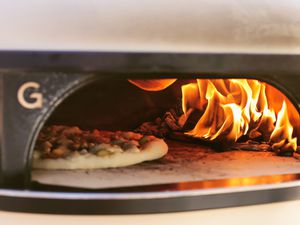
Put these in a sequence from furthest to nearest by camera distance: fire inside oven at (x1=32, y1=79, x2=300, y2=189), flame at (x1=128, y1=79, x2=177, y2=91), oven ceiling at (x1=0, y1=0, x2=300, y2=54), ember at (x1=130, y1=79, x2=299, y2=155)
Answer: flame at (x1=128, y1=79, x2=177, y2=91) < ember at (x1=130, y1=79, x2=299, y2=155) < fire inside oven at (x1=32, y1=79, x2=300, y2=189) < oven ceiling at (x1=0, y1=0, x2=300, y2=54)

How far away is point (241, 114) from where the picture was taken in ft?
4.35

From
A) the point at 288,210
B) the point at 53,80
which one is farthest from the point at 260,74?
the point at 53,80

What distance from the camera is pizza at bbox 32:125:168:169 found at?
44.5 inches

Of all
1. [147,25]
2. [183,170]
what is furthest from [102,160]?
[147,25]

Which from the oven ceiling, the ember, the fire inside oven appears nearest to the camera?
the oven ceiling

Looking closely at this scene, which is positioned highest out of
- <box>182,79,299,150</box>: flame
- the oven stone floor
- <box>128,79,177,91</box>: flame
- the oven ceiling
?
the oven ceiling

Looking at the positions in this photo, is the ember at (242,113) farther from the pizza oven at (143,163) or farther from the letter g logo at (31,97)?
the letter g logo at (31,97)

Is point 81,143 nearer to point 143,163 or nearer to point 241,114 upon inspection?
point 143,163

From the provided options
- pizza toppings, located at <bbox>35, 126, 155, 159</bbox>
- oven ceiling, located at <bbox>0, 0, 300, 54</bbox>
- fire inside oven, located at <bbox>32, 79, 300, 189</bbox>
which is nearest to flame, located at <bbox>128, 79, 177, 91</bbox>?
fire inside oven, located at <bbox>32, 79, 300, 189</bbox>

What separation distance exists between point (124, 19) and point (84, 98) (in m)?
0.63

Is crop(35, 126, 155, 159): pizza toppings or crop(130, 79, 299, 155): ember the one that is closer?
crop(35, 126, 155, 159): pizza toppings

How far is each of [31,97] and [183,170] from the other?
390 mm

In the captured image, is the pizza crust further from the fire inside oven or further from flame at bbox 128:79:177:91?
flame at bbox 128:79:177:91

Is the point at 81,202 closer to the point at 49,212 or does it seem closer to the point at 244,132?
the point at 49,212
